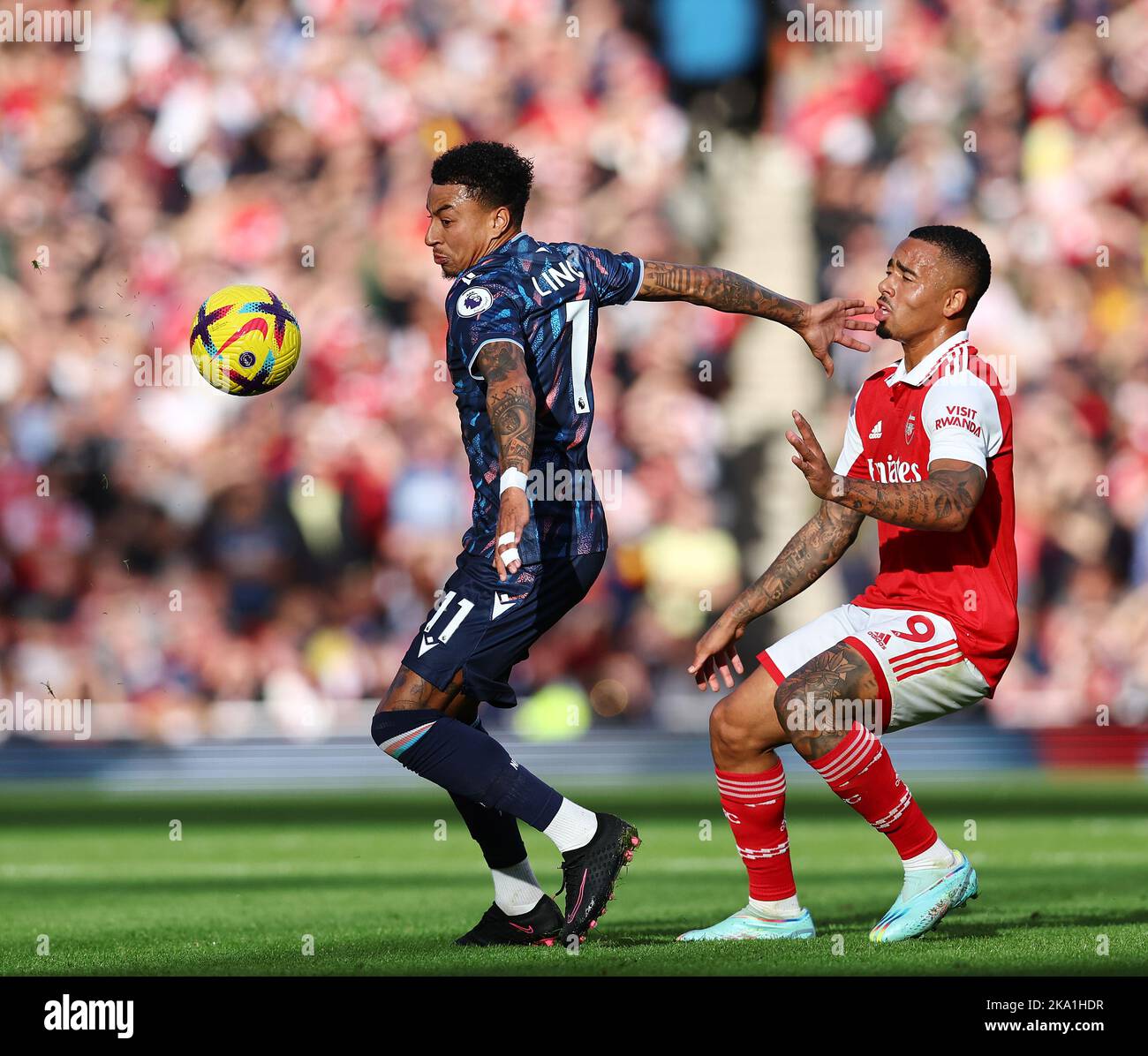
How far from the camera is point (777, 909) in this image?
235 inches

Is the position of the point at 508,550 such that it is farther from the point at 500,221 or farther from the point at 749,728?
the point at 500,221

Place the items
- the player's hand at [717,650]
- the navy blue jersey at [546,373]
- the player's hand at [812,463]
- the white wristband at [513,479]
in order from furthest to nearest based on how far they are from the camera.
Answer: the player's hand at [717,650], the navy blue jersey at [546,373], the white wristband at [513,479], the player's hand at [812,463]

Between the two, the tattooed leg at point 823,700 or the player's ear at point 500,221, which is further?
the player's ear at point 500,221

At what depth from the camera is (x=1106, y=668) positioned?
46.9 feet

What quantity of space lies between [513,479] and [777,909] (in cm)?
177

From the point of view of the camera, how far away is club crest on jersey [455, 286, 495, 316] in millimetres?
5789

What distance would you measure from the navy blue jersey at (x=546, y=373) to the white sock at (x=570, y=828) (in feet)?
2.83

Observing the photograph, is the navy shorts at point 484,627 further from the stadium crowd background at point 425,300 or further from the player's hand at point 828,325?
the stadium crowd background at point 425,300

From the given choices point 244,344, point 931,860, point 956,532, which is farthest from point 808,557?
point 244,344

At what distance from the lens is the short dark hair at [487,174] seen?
6.09m

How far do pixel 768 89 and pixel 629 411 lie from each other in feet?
11.5

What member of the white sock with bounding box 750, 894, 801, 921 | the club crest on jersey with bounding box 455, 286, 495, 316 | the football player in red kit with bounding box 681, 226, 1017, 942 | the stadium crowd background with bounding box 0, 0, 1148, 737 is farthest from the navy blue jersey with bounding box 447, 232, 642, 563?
the stadium crowd background with bounding box 0, 0, 1148, 737

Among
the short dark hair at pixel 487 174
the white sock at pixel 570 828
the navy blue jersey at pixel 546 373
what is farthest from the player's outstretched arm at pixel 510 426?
the white sock at pixel 570 828
